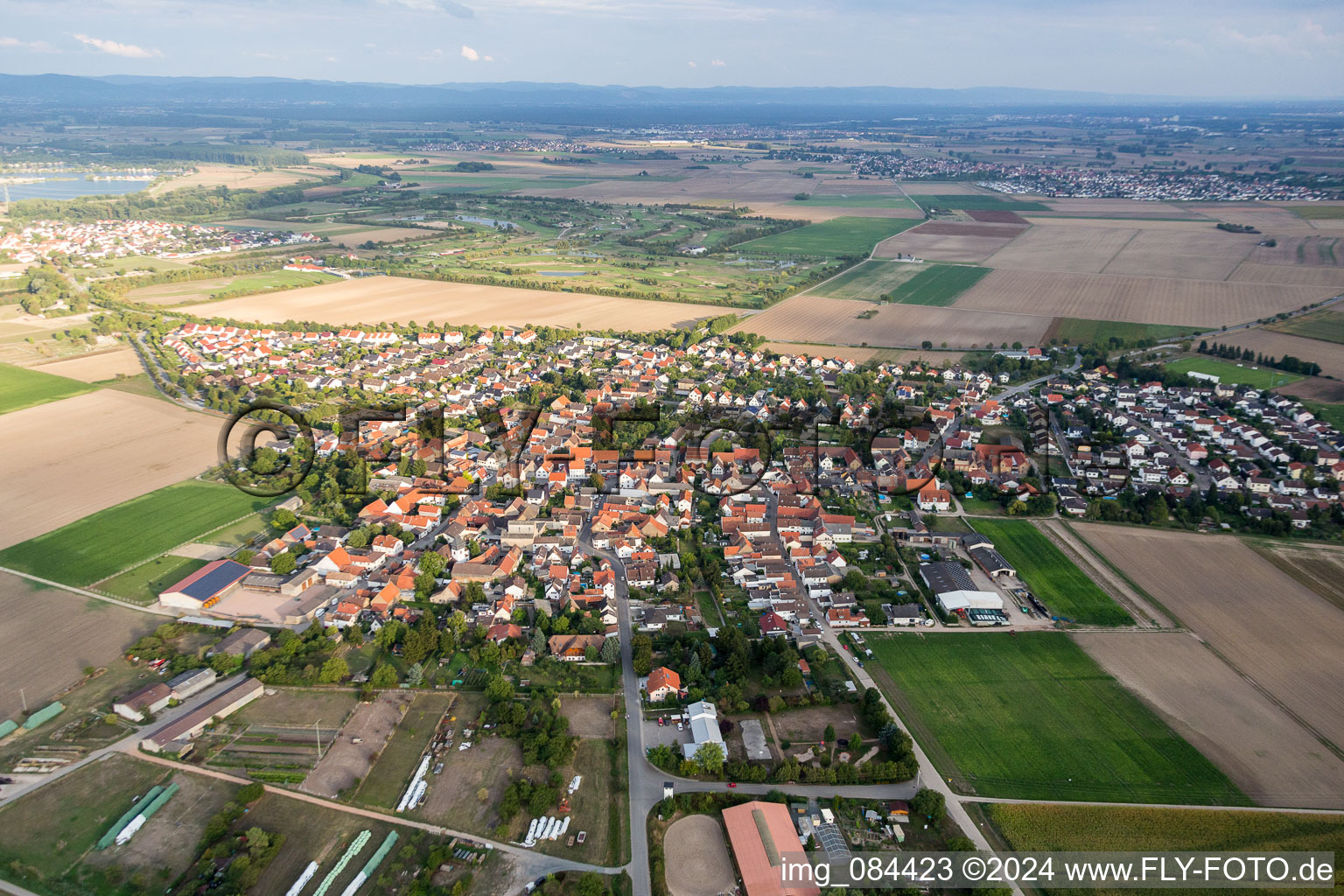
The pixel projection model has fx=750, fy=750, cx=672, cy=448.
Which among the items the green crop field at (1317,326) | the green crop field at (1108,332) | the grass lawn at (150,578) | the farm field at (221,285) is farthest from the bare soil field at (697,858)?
the farm field at (221,285)

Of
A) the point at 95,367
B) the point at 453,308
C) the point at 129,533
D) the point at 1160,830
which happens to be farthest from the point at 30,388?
the point at 1160,830

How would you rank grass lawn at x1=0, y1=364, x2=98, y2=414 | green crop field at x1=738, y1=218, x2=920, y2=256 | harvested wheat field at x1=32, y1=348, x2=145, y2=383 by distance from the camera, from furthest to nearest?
green crop field at x1=738, y1=218, x2=920, y2=256 → harvested wheat field at x1=32, y1=348, x2=145, y2=383 → grass lawn at x1=0, y1=364, x2=98, y2=414

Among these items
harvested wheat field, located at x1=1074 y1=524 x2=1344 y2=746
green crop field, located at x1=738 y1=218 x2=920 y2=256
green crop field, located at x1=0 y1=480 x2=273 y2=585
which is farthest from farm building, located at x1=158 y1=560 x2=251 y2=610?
green crop field, located at x1=738 y1=218 x2=920 y2=256

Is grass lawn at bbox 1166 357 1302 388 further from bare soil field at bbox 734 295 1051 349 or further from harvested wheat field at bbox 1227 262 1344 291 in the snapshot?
harvested wheat field at bbox 1227 262 1344 291

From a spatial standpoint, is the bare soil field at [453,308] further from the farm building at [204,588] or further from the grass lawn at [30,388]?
the farm building at [204,588]

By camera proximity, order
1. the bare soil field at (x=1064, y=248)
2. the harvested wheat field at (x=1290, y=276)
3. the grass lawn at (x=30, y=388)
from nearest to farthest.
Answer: the grass lawn at (x=30, y=388)
the harvested wheat field at (x=1290, y=276)
the bare soil field at (x=1064, y=248)

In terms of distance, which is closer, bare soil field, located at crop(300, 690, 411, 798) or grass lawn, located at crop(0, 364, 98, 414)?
bare soil field, located at crop(300, 690, 411, 798)
